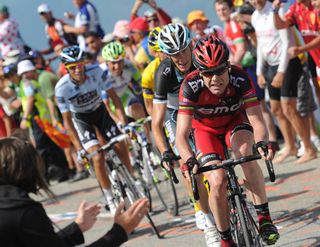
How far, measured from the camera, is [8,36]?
15117 millimetres

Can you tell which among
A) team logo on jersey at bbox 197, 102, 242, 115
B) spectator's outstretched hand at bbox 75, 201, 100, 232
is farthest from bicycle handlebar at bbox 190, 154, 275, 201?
A: spectator's outstretched hand at bbox 75, 201, 100, 232

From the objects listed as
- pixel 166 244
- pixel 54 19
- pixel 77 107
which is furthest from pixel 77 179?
pixel 166 244

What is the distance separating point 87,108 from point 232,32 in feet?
8.77

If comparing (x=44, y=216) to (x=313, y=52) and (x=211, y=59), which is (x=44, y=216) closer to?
(x=211, y=59)

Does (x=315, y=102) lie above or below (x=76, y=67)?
below

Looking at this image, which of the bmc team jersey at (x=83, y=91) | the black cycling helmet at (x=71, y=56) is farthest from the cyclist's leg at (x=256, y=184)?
the bmc team jersey at (x=83, y=91)

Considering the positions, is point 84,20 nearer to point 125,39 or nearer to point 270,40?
point 125,39

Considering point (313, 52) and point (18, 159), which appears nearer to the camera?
point (18, 159)

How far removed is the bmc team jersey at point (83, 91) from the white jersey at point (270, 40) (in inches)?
84.3

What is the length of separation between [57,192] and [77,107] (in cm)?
399

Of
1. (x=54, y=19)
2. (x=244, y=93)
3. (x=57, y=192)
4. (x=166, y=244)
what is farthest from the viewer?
(x=54, y=19)

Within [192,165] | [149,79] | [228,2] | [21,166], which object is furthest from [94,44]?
[21,166]

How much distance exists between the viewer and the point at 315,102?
10.5m

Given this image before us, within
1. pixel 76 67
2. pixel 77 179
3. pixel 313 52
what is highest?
pixel 76 67
